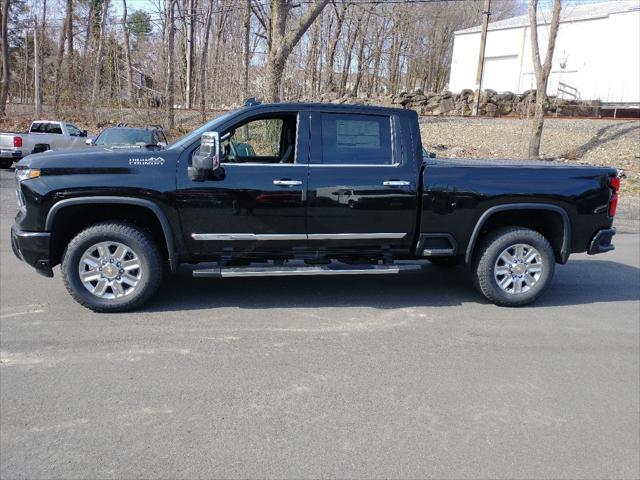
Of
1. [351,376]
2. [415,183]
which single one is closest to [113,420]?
[351,376]

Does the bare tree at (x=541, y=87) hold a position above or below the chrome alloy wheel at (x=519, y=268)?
above

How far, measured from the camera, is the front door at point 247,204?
5.30 m

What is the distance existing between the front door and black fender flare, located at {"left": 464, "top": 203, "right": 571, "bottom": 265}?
5.89 feet

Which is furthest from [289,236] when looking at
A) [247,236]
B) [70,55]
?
[70,55]

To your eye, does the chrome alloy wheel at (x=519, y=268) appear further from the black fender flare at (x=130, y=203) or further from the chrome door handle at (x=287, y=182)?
the black fender flare at (x=130, y=203)

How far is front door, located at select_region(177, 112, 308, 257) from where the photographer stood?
5.30 metres

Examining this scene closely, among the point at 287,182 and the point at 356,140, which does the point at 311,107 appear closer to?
the point at 356,140

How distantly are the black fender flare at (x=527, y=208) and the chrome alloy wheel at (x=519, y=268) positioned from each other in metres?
0.32

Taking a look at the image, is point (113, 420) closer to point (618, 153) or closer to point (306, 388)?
point (306, 388)

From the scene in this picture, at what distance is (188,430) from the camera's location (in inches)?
132

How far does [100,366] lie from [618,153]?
1992 centimetres

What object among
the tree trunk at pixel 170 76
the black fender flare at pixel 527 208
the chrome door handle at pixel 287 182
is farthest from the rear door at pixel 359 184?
the tree trunk at pixel 170 76

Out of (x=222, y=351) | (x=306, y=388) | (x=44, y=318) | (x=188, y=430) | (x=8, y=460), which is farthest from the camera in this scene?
(x=44, y=318)

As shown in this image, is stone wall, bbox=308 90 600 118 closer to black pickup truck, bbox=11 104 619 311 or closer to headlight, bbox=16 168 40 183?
black pickup truck, bbox=11 104 619 311
